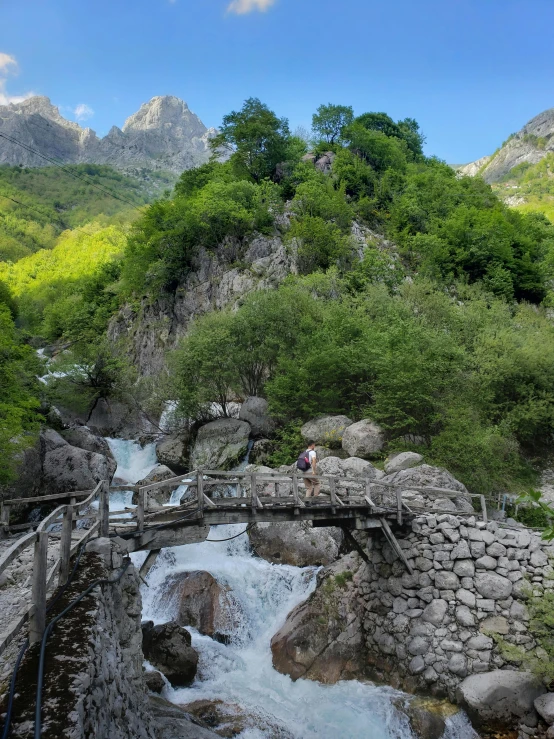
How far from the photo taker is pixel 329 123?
48.0 metres

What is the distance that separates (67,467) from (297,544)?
9308 millimetres

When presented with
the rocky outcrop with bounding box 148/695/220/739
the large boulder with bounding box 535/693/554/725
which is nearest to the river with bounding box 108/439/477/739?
the rocky outcrop with bounding box 148/695/220/739

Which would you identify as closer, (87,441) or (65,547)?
(65,547)

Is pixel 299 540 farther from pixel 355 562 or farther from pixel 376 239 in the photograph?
pixel 376 239

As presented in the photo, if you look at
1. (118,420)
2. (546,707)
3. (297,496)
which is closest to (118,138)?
(118,420)

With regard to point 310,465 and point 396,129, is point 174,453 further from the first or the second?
point 396,129

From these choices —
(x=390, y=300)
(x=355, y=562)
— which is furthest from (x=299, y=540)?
(x=390, y=300)

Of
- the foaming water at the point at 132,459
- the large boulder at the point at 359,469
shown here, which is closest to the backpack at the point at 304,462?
the large boulder at the point at 359,469

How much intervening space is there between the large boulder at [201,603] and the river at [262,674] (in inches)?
6.4

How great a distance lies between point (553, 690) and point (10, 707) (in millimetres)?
10658

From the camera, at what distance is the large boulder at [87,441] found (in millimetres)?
21812

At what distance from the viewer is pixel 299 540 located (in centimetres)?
1538

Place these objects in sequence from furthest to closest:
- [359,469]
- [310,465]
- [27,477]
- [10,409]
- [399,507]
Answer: [27,477], [359,469], [10,409], [310,465], [399,507]

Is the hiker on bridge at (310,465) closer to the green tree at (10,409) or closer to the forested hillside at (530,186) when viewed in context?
the green tree at (10,409)
